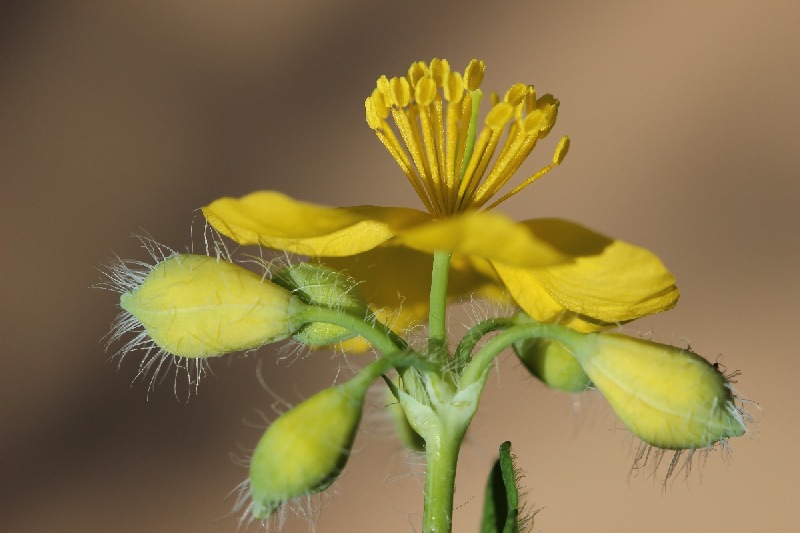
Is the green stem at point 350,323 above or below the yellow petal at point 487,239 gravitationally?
below

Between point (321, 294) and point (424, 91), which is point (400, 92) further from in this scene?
point (321, 294)

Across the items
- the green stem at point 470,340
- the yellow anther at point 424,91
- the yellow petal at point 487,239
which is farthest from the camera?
the yellow anther at point 424,91

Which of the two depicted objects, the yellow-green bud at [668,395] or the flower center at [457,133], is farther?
the flower center at [457,133]

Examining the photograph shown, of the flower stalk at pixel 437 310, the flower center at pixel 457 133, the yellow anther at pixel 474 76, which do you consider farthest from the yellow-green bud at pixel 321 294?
the yellow anther at pixel 474 76

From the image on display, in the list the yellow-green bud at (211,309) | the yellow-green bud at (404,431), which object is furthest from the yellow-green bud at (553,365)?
the yellow-green bud at (211,309)

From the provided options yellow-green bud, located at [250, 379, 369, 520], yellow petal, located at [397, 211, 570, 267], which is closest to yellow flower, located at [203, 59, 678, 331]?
yellow petal, located at [397, 211, 570, 267]

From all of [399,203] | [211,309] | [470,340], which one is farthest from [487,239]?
[399,203]

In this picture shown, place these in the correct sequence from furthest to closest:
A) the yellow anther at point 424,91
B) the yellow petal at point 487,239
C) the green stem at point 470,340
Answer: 1. the yellow anther at point 424,91
2. the green stem at point 470,340
3. the yellow petal at point 487,239

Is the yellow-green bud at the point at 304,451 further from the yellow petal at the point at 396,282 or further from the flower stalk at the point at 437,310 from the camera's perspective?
the yellow petal at the point at 396,282
